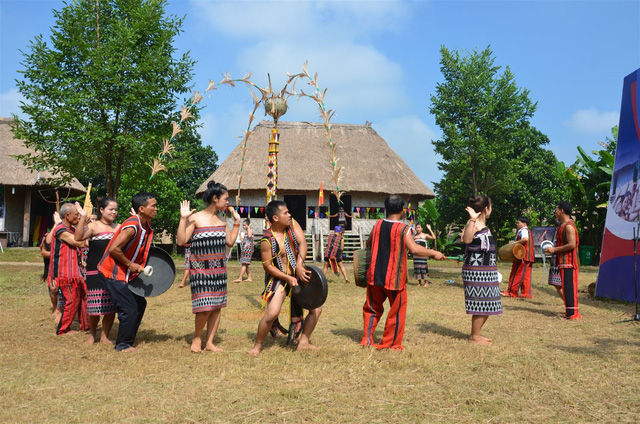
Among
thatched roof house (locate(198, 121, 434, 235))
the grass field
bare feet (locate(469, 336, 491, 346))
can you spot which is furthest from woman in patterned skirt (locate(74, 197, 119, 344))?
A: thatched roof house (locate(198, 121, 434, 235))

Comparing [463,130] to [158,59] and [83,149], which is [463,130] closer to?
[158,59]

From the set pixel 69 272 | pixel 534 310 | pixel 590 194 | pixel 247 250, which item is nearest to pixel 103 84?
pixel 247 250

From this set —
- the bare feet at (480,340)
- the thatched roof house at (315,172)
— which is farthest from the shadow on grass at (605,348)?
the thatched roof house at (315,172)

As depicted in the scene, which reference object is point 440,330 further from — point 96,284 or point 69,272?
point 69,272

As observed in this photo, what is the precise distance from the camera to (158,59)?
52.8ft

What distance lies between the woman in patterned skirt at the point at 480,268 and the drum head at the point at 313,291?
5.93ft

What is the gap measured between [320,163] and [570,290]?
710 inches

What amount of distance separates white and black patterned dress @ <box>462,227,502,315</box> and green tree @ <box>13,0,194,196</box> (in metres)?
12.4

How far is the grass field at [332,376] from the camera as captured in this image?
3949 millimetres

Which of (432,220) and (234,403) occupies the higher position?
(432,220)

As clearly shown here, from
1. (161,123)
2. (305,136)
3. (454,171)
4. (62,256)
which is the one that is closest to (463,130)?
(454,171)

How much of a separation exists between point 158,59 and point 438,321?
12.3 m

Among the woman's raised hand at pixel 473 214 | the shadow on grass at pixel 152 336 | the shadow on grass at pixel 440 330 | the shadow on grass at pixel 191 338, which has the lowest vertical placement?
the shadow on grass at pixel 152 336

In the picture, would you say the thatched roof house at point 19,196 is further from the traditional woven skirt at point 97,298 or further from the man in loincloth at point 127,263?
the man in loincloth at point 127,263
